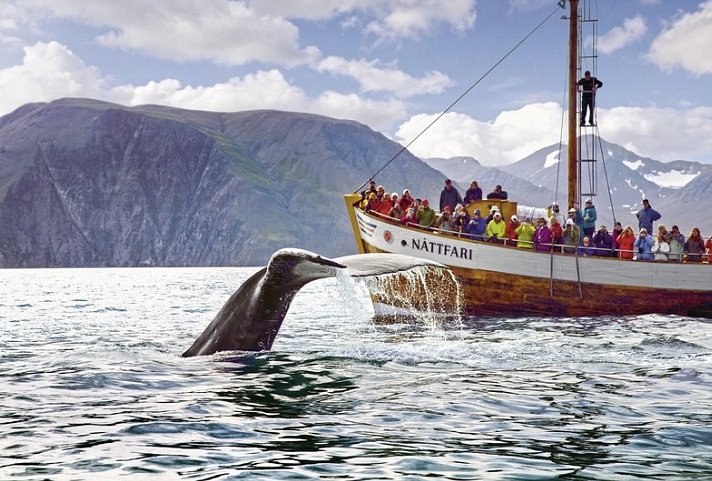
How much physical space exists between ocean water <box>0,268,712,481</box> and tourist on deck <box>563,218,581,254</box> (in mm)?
8093

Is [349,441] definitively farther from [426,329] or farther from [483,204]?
[483,204]

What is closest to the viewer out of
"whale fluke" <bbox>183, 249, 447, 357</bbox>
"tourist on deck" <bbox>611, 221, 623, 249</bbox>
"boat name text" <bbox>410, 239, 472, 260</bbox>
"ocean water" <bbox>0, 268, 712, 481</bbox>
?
"ocean water" <bbox>0, 268, 712, 481</bbox>

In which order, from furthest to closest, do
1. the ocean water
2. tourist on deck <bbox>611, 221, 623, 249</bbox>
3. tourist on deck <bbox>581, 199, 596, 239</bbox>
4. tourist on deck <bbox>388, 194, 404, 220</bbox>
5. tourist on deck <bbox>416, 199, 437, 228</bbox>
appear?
tourist on deck <bbox>388, 194, 404, 220</bbox> → tourist on deck <bbox>416, 199, 437, 228</bbox> → tourist on deck <bbox>581, 199, 596, 239</bbox> → tourist on deck <bbox>611, 221, 623, 249</bbox> → the ocean water

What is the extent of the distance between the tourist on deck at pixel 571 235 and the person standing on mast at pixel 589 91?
6492 millimetres

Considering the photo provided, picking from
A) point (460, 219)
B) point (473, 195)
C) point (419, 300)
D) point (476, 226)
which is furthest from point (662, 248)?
point (419, 300)

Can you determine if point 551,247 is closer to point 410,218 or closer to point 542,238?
point 542,238

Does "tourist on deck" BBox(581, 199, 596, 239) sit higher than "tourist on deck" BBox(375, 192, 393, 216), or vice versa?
"tourist on deck" BBox(375, 192, 393, 216)

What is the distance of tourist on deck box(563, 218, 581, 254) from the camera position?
21.4m

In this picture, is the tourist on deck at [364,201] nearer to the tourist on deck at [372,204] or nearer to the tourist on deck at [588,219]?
the tourist on deck at [372,204]

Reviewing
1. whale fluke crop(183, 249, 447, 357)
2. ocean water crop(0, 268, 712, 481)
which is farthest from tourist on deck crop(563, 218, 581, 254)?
whale fluke crop(183, 249, 447, 357)

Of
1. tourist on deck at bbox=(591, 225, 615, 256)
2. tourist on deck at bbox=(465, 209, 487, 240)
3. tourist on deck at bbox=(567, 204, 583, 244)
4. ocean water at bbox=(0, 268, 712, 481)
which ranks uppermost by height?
tourist on deck at bbox=(567, 204, 583, 244)

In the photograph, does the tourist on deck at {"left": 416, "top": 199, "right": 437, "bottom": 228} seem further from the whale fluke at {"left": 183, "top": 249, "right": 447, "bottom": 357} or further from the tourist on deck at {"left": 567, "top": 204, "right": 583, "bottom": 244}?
the whale fluke at {"left": 183, "top": 249, "right": 447, "bottom": 357}

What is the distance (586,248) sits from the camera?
69.8 ft

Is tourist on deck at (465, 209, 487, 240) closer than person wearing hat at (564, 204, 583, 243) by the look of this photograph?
Yes
